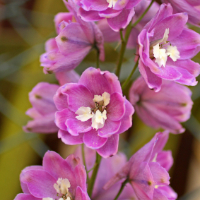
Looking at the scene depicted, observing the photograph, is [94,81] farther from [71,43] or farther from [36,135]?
[36,135]

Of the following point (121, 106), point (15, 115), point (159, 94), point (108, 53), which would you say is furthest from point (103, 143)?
point (108, 53)

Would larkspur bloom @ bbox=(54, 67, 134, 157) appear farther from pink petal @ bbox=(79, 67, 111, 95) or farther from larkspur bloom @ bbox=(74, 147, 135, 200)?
larkspur bloom @ bbox=(74, 147, 135, 200)

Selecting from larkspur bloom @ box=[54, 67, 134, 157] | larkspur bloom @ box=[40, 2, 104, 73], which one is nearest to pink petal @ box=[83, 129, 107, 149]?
larkspur bloom @ box=[54, 67, 134, 157]

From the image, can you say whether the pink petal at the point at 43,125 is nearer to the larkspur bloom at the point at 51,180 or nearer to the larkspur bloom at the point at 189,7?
the larkspur bloom at the point at 51,180

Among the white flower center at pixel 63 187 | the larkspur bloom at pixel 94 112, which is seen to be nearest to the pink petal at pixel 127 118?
the larkspur bloom at pixel 94 112

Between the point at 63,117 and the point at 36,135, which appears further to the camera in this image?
the point at 36,135

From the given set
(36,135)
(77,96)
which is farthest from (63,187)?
(36,135)
